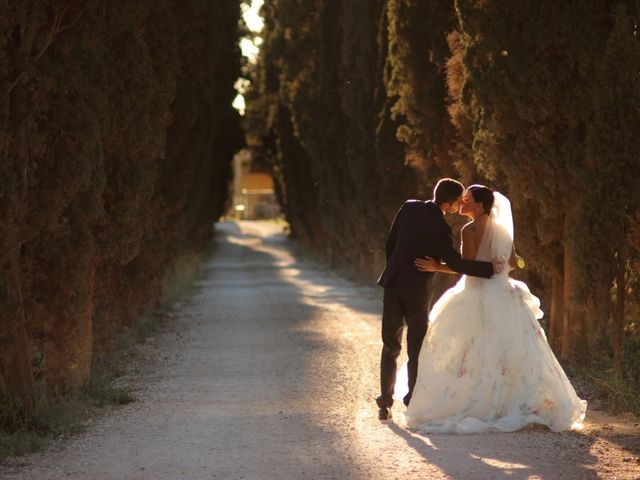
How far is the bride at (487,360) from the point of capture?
9.90 m

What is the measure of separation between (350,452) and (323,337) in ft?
33.0

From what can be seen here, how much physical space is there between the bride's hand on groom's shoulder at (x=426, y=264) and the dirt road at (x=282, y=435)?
4.31ft

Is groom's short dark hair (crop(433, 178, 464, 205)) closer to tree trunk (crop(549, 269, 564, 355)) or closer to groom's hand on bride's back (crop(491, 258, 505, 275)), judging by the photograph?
groom's hand on bride's back (crop(491, 258, 505, 275))

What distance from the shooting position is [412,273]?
1053 centimetres

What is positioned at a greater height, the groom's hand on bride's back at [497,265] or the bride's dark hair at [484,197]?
the bride's dark hair at [484,197]

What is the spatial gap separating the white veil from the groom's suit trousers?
0.63 m

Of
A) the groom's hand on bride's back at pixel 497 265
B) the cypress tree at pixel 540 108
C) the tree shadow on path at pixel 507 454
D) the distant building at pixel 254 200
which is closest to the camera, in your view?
the tree shadow on path at pixel 507 454

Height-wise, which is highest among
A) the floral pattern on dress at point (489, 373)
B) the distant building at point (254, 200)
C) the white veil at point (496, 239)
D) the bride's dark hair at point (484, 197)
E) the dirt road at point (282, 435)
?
the bride's dark hair at point (484, 197)

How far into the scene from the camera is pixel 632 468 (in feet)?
27.5

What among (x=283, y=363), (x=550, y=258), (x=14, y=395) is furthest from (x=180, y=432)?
(x=550, y=258)

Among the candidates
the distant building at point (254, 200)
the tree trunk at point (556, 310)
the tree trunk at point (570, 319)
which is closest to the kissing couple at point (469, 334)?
the tree trunk at point (570, 319)

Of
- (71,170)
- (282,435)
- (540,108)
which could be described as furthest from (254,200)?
(282,435)

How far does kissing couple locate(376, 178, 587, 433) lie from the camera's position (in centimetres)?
993

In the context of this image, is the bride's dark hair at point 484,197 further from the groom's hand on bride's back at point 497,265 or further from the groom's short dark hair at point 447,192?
the groom's hand on bride's back at point 497,265
